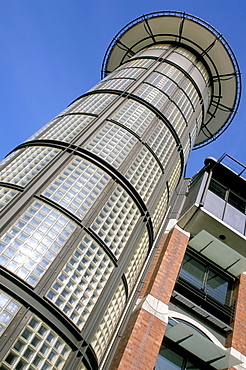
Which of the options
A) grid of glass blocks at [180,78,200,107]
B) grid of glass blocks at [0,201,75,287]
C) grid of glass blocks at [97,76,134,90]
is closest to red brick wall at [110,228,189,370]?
grid of glass blocks at [0,201,75,287]

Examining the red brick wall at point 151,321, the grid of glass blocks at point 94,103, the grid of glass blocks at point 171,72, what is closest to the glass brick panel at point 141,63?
the grid of glass blocks at point 171,72

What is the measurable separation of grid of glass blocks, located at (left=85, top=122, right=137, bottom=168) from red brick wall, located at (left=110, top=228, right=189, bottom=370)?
12.8ft

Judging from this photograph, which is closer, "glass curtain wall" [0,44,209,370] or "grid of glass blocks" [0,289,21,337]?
"grid of glass blocks" [0,289,21,337]

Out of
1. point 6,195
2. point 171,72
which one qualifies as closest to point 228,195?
point 171,72

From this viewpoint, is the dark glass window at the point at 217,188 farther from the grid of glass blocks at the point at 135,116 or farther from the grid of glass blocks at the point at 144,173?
the grid of glass blocks at the point at 135,116

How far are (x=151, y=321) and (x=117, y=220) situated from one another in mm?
3133

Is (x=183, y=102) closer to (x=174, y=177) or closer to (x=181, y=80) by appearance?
(x=181, y=80)

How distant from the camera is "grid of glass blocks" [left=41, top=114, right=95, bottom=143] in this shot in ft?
37.7

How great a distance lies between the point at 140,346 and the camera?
9.45 m

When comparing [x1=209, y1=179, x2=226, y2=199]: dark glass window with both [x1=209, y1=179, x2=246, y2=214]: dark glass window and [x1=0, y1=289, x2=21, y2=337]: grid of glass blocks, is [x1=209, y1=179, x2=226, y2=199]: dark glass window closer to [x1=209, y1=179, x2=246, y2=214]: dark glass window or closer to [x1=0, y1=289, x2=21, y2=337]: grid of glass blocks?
[x1=209, y1=179, x2=246, y2=214]: dark glass window

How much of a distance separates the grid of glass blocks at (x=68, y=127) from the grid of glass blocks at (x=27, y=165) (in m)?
0.75

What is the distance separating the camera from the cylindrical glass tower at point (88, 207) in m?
6.94

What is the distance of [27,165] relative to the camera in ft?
33.2

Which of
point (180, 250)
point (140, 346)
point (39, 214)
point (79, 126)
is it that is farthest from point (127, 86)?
point (140, 346)
